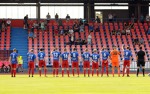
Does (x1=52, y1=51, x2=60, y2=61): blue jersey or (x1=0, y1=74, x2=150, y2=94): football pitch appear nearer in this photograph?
(x1=0, y1=74, x2=150, y2=94): football pitch

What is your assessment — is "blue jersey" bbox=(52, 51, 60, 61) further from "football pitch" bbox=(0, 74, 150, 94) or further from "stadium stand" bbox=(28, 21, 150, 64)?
"stadium stand" bbox=(28, 21, 150, 64)

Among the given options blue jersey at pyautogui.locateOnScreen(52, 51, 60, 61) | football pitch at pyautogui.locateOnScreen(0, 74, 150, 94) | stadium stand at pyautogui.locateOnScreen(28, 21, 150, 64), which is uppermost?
stadium stand at pyautogui.locateOnScreen(28, 21, 150, 64)

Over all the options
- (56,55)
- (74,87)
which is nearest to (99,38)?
(56,55)

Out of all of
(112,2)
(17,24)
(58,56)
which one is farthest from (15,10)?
(58,56)

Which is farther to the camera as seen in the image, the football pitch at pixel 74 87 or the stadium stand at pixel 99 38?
the stadium stand at pixel 99 38

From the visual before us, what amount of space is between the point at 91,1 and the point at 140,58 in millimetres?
24894

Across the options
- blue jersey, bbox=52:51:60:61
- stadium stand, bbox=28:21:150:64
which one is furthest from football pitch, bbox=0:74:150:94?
stadium stand, bbox=28:21:150:64

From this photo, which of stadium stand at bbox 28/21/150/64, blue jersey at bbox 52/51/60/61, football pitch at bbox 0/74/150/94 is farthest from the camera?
stadium stand at bbox 28/21/150/64

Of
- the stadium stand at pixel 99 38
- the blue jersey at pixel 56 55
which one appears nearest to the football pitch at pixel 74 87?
the blue jersey at pixel 56 55

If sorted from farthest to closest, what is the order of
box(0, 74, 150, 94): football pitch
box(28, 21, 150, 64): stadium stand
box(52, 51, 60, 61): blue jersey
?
box(28, 21, 150, 64): stadium stand < box(52, 51, 60, 61): blue jersey < box(0, 74, 150, 94): football pitch

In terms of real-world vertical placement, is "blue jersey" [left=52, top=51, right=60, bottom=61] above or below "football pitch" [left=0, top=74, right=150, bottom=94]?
above

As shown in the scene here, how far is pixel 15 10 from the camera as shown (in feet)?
208

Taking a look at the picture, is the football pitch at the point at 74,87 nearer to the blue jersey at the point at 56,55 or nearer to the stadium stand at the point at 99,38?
the blue jersey at the point at 56,55

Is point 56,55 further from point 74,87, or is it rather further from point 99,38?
point 99,38
